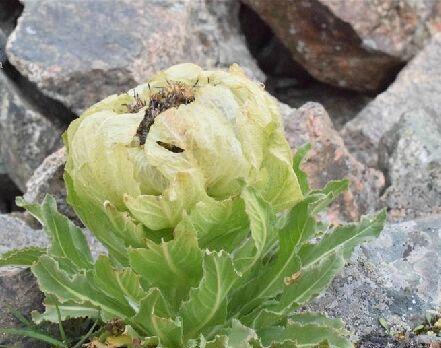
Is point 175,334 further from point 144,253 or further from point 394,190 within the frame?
point 394,190

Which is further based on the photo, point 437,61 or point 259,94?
point 437,61

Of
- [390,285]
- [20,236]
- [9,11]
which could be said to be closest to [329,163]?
[390,285]

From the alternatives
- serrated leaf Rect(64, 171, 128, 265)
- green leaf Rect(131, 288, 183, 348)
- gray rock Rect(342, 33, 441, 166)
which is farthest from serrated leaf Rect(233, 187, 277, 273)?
gray rock Rect(342, 33, 441, 166)

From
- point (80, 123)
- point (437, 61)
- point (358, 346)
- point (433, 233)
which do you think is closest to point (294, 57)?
point (437, 61)

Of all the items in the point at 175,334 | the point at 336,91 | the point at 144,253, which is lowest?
the point at 336,91

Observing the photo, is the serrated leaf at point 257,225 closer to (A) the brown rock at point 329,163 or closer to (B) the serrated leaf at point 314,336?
(B) the serrated leaf at point 314,336

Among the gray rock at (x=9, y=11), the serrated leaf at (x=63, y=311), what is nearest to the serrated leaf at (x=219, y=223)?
the serrated leaf at (x=63, y=311)

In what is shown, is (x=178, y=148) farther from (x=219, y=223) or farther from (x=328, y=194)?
(x=328, y=194)
